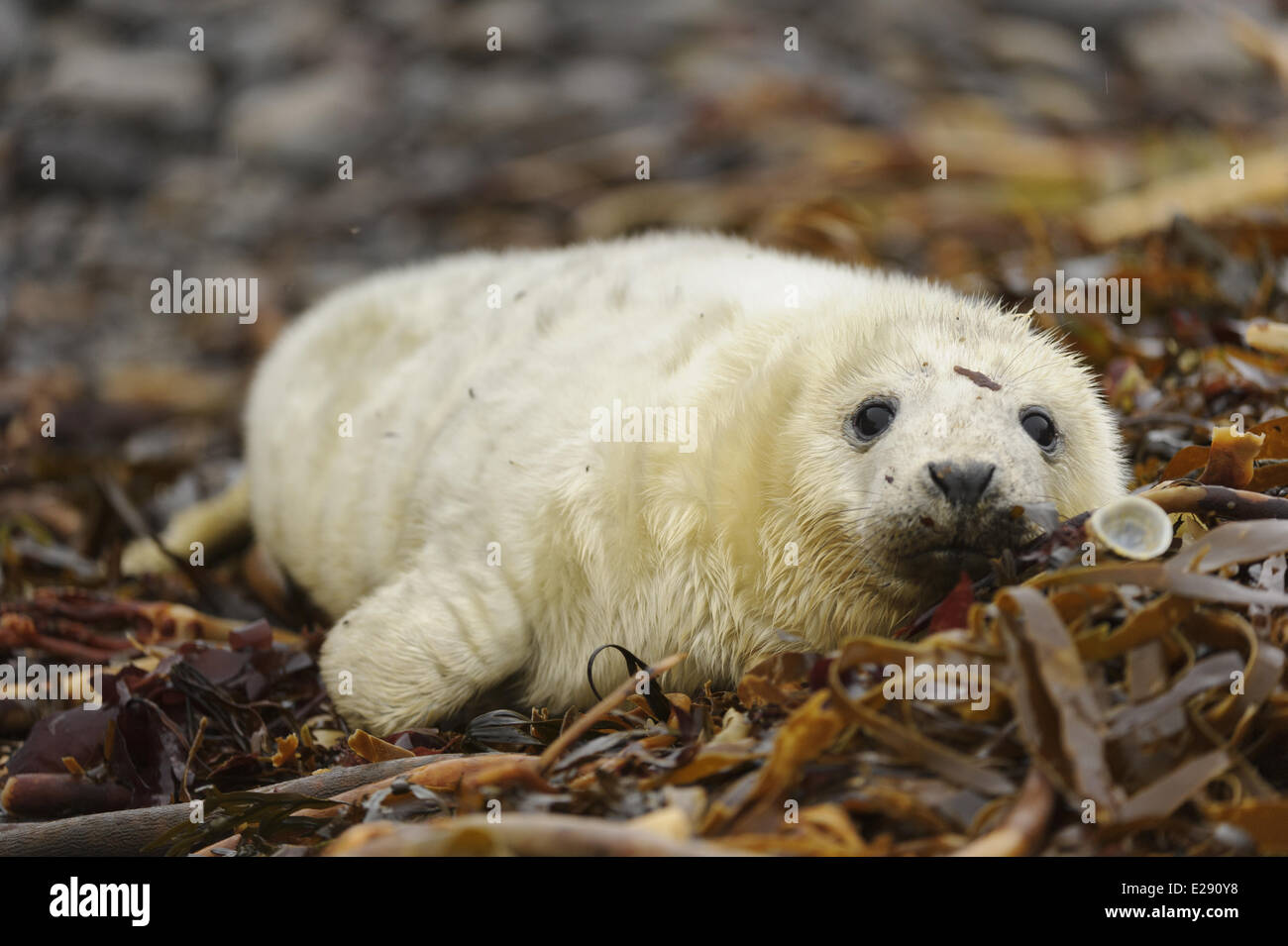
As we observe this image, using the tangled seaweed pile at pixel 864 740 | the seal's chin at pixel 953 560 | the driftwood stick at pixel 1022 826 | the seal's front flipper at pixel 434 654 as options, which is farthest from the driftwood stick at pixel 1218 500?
the seal's front flipper at pixel 434 654

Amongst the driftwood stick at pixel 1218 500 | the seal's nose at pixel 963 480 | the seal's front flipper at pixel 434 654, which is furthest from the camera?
the seal's front flipper at pixel 434 654

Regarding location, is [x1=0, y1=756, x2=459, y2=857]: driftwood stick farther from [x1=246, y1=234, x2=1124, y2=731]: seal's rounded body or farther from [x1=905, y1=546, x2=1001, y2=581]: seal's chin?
[x1=905, y1=546, x2=1001, y2=581]: seal's chin

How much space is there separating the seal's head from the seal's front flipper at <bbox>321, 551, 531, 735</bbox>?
82cm

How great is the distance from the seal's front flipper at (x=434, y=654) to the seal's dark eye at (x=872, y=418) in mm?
906

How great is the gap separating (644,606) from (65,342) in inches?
201

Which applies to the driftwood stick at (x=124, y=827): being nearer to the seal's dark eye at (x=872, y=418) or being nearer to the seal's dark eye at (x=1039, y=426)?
the seal's dark eye at (x=872, y=418)

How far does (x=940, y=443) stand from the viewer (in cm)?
243

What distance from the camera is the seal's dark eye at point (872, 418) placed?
261cm

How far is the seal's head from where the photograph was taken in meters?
2.40

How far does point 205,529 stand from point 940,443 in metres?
3.20

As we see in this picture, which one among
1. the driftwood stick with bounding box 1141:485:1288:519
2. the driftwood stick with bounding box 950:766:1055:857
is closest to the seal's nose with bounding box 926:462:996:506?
the driftwood stick with bounding box 1141:485:1288:519
